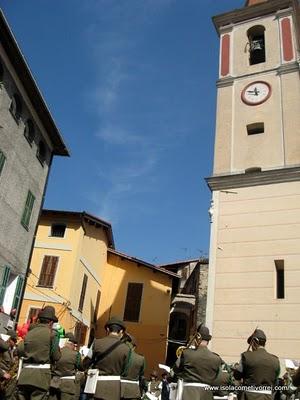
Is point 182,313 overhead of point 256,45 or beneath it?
beneath

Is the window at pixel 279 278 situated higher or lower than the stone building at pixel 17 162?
lower

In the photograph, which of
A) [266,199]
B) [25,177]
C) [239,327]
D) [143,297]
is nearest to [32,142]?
[25,177]

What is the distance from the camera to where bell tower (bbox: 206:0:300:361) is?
47.2ft

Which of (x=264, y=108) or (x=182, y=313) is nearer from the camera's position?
(x=264, y=108)

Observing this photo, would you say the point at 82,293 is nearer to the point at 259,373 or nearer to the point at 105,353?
the point at 105,353

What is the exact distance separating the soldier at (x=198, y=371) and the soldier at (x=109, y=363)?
816mm

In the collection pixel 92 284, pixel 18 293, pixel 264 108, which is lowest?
pixel 18 293

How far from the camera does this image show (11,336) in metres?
9.44

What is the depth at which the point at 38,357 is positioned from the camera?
249 inches

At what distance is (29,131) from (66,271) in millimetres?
9175

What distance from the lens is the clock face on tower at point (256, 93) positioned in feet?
60.7

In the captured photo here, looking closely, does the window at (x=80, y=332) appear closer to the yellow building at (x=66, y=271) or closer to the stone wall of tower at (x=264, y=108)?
the yellow building at (x=66, y=271)

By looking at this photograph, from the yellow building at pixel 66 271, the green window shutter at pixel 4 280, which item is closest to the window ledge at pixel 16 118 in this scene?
the green window shutter at pixel 4 280

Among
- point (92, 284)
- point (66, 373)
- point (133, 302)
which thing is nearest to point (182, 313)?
point (133, 302)
